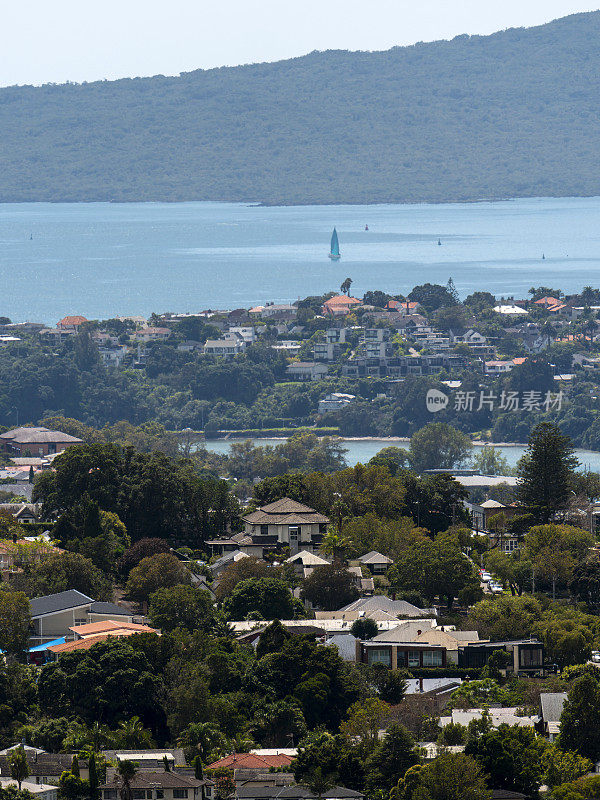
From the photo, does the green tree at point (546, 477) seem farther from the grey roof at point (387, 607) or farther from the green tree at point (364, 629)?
the green tree at point (364, 629)

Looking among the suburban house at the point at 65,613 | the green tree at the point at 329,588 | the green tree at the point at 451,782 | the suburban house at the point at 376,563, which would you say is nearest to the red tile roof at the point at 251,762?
the green tree at the point at 451,782

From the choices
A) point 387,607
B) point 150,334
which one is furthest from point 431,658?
point 150,334

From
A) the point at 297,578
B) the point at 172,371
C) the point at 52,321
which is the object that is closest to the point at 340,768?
the point at 297,578

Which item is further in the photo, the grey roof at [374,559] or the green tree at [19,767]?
the grey roof at [374,559]

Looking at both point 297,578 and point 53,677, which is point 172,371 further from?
point 53,677

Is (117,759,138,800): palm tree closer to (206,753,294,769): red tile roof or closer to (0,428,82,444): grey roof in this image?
(206,753,294,769): red tile roof
